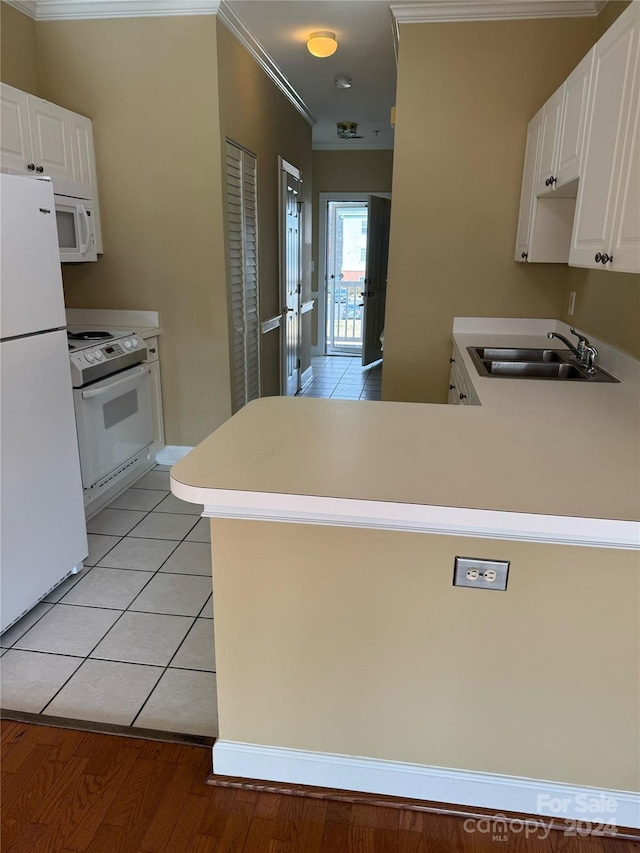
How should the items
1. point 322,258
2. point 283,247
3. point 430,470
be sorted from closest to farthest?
point 430,470, point 283,247, point 322,258

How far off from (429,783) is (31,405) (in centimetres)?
186

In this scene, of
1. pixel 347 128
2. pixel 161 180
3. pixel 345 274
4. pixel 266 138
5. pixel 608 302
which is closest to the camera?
pixel 608 302

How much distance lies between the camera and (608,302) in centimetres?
261

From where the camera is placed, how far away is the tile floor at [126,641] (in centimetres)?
191

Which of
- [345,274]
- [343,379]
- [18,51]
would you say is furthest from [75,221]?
[345,274]

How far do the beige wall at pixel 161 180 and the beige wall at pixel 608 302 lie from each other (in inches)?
81.6

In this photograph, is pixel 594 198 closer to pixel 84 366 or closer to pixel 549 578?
pixel 549 578

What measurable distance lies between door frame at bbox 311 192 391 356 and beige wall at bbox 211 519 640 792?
21.9ft

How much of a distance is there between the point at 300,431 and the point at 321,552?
36 cm

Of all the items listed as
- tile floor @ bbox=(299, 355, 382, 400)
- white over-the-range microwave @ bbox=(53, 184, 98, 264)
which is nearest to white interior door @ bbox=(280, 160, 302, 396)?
tile floor @ bbox=(299, 355, 382, 400)

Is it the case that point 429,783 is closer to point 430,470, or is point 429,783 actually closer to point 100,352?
point 430,470

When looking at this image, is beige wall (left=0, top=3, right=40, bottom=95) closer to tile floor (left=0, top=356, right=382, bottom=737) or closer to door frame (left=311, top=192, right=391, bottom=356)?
tile floor (left=0, top=356, right=382, bottom=737)

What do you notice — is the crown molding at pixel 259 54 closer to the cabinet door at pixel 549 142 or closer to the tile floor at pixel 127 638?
the cabinet door at pixel 549 142

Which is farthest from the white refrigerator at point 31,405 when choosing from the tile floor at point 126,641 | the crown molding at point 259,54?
the crown molding at point 259,54
